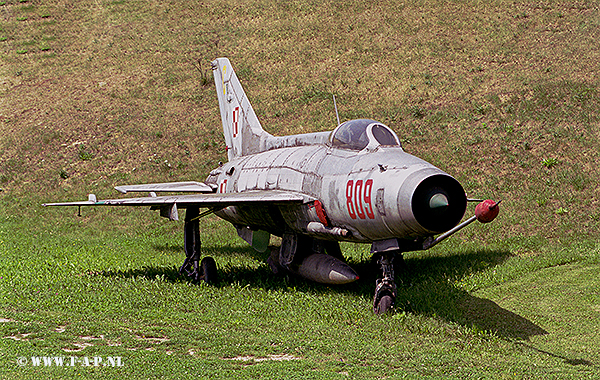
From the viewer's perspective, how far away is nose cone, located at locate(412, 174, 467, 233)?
29.9 ft

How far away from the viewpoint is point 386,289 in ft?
36.0

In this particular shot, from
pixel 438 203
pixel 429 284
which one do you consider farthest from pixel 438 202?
pixel 429 284

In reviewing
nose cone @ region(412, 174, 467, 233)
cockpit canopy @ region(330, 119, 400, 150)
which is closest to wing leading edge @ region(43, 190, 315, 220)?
cockpit canopy @ region(330, 119, 400, 150)

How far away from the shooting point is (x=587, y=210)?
61.2ft

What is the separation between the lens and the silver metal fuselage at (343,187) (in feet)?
31.1

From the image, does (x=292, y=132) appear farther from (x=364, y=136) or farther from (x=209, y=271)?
(x=364, y=136)

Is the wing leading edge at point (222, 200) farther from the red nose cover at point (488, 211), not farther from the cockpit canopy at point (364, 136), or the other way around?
the red nose cover at point (488, 211)

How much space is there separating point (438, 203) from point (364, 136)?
2.95m

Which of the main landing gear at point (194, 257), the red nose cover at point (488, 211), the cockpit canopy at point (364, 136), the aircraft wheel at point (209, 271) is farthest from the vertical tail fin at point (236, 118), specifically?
the red nose cover at point (488, 211)

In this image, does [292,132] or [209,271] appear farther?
[292,132]

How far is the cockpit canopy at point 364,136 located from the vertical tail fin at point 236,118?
15.6ft

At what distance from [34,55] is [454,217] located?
146ft

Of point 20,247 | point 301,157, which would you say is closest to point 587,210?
point 301,157

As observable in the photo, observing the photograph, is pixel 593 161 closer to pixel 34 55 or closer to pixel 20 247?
pixel 20 247
